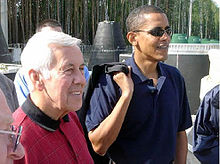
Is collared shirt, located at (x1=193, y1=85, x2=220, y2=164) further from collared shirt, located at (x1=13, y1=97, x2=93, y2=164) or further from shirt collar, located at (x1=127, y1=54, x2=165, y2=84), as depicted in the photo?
collared shirt, located at (x1=13, y1=97, x2=93, y2=164)

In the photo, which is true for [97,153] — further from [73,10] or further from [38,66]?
[73,10]

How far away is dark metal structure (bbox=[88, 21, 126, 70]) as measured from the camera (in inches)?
297

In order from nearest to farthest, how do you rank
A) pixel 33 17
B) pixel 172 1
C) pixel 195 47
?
pixel 195 47
pixel 33 17
pixel 172 1

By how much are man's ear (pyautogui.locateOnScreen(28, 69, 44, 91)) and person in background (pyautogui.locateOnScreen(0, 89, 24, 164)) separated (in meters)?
0.35

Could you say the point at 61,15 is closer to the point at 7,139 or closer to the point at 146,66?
the point at 146,66

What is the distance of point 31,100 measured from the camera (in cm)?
140

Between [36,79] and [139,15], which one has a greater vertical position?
[139,15]

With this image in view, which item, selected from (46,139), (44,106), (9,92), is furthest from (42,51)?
(9,92)

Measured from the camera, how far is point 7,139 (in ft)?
3.22

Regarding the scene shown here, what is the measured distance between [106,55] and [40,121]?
6.34 m

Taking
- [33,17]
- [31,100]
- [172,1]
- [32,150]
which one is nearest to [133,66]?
[31,100]

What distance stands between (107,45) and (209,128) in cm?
566

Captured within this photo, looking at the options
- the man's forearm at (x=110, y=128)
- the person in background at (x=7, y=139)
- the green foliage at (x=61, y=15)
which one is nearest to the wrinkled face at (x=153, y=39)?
the man's forearm at (x=110, y=128)

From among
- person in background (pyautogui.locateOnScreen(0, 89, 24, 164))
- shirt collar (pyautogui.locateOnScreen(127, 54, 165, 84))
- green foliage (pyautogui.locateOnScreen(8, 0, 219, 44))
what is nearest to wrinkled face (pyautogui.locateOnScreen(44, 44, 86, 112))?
person in background (pyautogui.locateOnScreen(0, 89, 24, 164))
